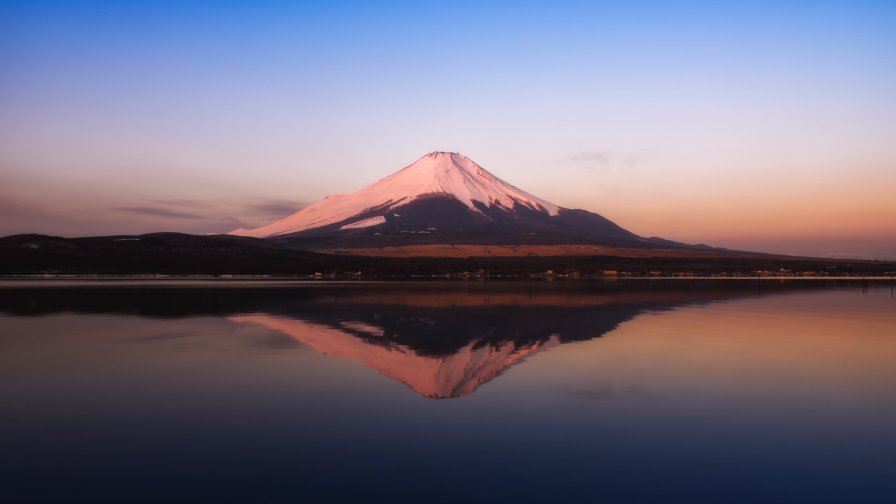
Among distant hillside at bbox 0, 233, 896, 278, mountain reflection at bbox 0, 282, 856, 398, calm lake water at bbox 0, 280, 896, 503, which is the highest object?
distant hillside at bbox 0, 233, 896, 278

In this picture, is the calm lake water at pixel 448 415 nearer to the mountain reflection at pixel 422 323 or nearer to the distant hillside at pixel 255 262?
the mountain reflection at pixel 422 323

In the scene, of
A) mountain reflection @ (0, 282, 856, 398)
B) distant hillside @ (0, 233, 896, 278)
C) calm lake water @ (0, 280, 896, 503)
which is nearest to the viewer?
calm lake water @ (0, 280, 896, 503)

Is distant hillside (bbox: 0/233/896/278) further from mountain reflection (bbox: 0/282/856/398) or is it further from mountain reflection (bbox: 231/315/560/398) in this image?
mountain reflection (bbox: 231/315/560/398)

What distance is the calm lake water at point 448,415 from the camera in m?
9.06

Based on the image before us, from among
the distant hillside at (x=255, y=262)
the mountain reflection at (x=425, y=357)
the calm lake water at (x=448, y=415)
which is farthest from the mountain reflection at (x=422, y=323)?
the distant hillside at (x=255, y=262)

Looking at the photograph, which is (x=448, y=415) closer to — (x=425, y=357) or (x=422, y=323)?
(x=425, y=357)

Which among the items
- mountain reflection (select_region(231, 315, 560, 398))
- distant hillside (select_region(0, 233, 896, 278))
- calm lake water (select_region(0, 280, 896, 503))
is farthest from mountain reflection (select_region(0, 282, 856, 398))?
distant hillside (select_region(0, 233, 896, 278))

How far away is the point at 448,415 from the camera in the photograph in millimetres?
12844

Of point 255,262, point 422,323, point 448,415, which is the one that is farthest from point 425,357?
point 255,262

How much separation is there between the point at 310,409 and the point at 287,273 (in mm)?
112673

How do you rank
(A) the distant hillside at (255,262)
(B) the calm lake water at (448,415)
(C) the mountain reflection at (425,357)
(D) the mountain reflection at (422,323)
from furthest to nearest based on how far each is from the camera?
(A) the distant hillside at (255,262) → (D) the mountain reflection at (422,323) → (C) the mountain reflection at (425,357) → (B) the calm lake water at (448,415)

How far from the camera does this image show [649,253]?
172000 mm

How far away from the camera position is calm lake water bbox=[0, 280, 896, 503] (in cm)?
906

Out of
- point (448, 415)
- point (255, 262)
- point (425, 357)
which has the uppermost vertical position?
point (255, 262)
